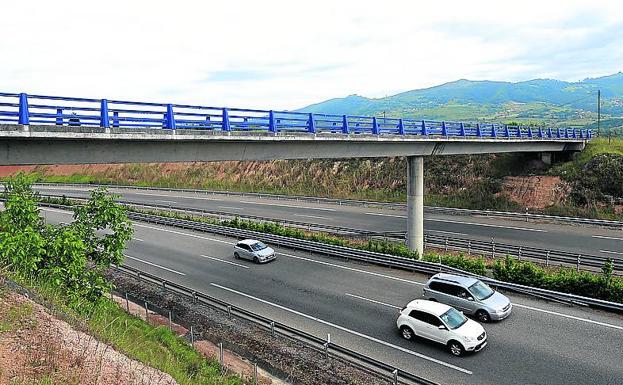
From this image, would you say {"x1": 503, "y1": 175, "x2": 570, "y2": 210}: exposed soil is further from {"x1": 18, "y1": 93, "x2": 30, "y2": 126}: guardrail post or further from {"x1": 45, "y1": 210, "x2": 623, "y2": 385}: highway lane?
{"x1": 18, "y1": 93, "x2": 30, "y2": 126}: guardrail post

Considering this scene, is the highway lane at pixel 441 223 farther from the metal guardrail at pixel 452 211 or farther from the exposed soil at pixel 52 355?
the exposed soil at pixel 52 355

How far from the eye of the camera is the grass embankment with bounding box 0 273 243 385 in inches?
314

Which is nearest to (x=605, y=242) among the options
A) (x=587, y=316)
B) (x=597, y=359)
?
(x=587, y=316)

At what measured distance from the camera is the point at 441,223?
126 ft

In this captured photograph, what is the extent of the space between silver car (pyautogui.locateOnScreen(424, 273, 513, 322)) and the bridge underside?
9.72 metres

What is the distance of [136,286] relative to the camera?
2183cm

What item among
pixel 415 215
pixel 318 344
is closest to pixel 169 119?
pixel 318 344

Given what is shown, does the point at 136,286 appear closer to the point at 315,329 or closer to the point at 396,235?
the point at 315,329

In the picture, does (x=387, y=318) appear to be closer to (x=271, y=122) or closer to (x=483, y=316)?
(x=483, y=316)

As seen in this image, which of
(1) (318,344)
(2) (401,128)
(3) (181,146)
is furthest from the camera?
(2) (401,128)

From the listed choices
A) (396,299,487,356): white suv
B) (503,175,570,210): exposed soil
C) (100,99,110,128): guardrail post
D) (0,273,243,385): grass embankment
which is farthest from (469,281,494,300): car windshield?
(503,175,570,210): exposed soil

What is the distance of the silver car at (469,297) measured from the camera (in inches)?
646

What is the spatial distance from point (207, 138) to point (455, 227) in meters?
25.9

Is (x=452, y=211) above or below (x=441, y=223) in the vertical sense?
above
